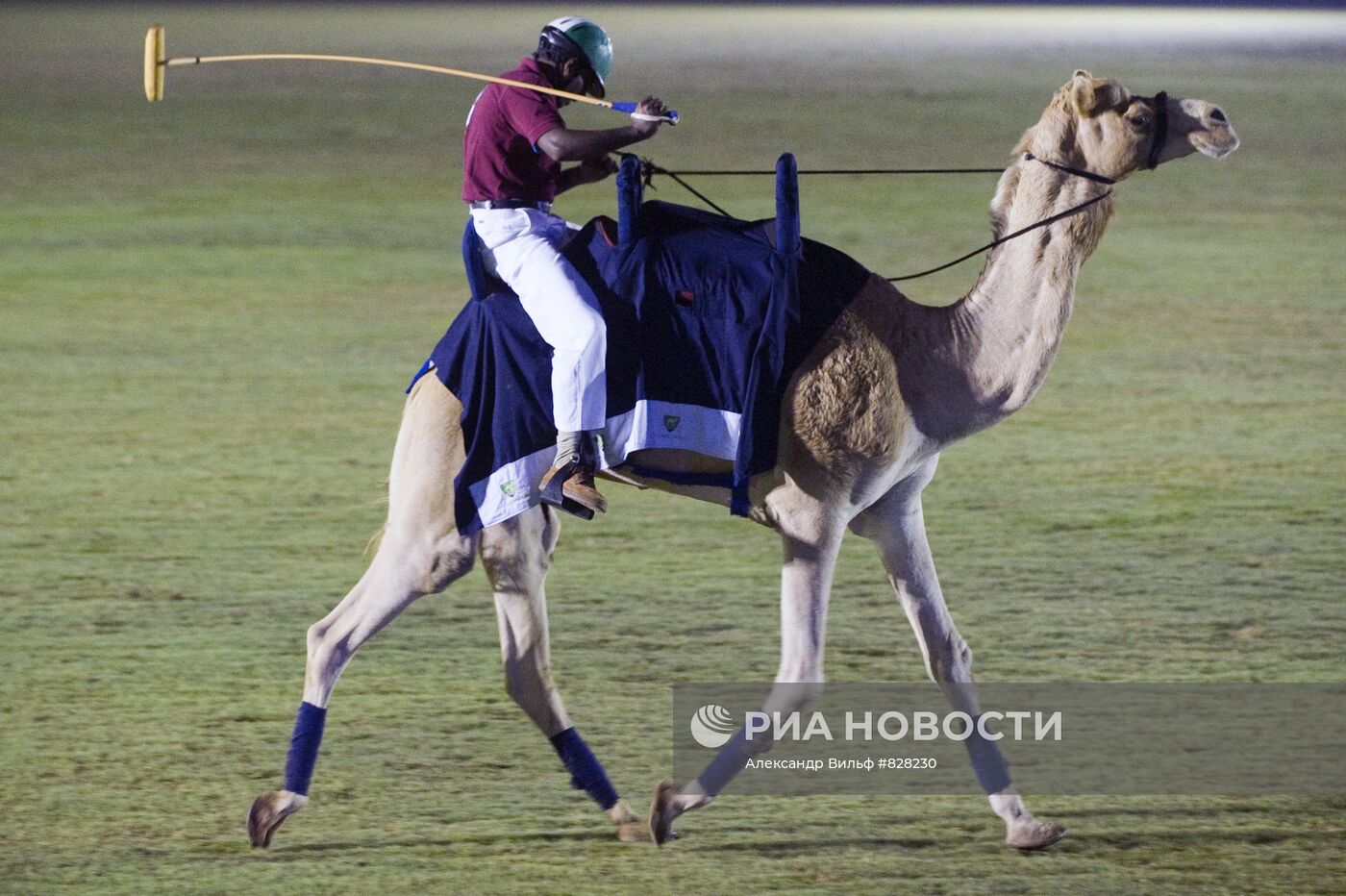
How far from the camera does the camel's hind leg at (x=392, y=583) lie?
586 cm

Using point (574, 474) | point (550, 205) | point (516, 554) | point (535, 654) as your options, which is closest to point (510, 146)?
point (550, 205)

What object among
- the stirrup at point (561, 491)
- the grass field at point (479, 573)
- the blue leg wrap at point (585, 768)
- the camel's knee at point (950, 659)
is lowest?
the grass field at point (479, 573)

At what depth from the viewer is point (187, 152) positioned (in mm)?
23719

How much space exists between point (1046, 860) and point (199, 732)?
2.76 metres

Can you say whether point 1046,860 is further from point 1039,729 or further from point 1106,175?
point 1106,175

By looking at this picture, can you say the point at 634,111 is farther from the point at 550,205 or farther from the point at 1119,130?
the point at 1119,130

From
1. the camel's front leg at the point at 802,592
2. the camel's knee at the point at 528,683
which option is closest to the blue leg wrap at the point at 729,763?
the camel's front leg at the point at 802,592

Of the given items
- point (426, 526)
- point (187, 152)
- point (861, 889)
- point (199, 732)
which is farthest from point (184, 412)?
point (187, 152)

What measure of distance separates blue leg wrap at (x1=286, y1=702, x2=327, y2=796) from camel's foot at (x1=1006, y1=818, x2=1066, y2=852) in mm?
1948

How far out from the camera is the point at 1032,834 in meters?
5.91

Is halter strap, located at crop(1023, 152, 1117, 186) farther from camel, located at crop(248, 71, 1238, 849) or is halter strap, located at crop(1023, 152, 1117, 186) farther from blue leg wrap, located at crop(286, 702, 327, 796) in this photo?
blue leg wrap, located at crop(286, 702, 327, 796)

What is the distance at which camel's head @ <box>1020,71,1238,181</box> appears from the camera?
19.1 feet

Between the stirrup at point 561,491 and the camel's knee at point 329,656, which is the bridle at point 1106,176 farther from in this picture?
the camel's knee at point 329,656

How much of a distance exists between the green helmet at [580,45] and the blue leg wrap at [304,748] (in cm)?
190
